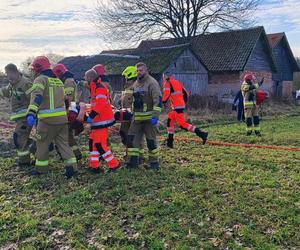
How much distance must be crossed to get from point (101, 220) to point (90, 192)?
109 cm

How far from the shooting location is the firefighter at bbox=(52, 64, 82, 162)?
7.86m

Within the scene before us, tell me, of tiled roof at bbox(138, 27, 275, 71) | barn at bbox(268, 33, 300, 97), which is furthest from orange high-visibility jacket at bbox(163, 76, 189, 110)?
barn at bbox(268, 33, 300, 97)

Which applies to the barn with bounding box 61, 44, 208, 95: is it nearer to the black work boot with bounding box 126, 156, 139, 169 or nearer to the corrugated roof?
the corrugated roof

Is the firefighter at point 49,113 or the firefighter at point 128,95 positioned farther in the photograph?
the firefighter at point 128,95

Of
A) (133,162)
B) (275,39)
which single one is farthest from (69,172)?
(275,39)

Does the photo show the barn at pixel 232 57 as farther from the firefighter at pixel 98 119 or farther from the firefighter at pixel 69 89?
the firefighter at pixel 98 119

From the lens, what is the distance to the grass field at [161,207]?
4.34 meters

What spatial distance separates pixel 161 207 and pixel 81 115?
2637 millimetres

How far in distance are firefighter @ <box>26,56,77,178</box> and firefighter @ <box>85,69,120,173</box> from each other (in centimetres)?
44

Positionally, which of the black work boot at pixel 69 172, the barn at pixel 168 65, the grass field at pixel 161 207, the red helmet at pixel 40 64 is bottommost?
the grass field at pixel 161 207

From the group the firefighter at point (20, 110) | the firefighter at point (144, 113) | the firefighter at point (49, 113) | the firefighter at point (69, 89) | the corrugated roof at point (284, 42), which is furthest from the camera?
the corrugated roof at point (284, 42)

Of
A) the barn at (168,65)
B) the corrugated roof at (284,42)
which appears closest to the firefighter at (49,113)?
the barn at (168,65)

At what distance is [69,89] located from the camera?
27.6 ft

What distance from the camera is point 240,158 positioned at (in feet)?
26.8
